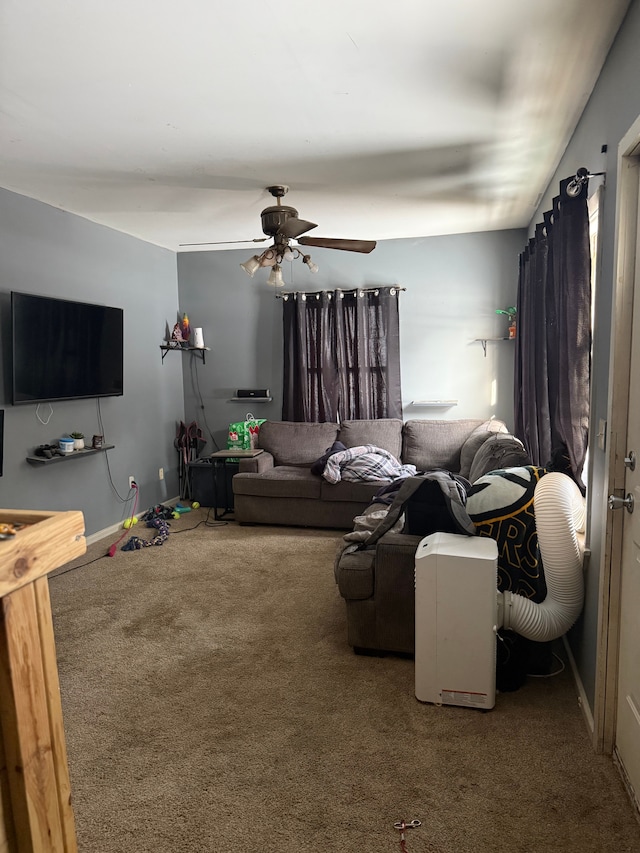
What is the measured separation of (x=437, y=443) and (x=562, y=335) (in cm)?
262

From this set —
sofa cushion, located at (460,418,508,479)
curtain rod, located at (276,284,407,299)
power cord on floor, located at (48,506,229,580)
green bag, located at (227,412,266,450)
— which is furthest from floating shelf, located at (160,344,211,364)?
sofa cushion, located at (460,418,508,479)

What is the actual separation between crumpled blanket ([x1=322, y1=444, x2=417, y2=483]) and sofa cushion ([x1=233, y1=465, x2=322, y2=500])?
0.54 feet

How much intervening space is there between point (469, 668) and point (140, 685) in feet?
4.66

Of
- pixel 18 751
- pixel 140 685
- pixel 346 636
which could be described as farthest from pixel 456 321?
pixel 18 751

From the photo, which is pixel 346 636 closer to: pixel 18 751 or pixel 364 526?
pixel 364 526

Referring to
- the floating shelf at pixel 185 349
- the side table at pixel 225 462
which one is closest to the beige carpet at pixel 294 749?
the side table at pixel 225 462

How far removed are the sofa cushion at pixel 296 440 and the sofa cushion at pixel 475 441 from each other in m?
1.24

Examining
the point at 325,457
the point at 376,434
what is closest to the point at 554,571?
the point at 325,457

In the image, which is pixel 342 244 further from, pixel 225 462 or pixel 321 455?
pixel 225 462

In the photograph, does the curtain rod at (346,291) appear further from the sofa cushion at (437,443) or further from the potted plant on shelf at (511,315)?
the sofa cushion at (437,443)

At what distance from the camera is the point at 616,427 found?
1.85 meters

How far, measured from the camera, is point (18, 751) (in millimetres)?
772

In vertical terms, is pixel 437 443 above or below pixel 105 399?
below

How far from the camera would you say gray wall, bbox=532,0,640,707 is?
1.82 m
